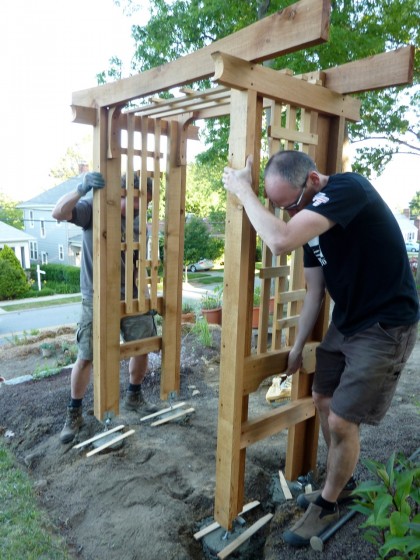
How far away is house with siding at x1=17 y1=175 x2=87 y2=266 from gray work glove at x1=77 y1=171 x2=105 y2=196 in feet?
80.7

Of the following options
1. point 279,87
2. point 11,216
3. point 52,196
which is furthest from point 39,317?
point 11,216

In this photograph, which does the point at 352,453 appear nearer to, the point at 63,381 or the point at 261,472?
the point at 261,472

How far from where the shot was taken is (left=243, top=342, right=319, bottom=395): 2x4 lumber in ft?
6.60

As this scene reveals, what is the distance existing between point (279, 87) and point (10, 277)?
1954 centimetres

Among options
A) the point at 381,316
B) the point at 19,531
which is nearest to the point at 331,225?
the point at 381,316

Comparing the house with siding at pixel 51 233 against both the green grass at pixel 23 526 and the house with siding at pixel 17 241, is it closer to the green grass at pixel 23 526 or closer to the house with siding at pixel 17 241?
the house with siding at pixel 17 241

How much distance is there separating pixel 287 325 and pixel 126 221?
1.38 meters

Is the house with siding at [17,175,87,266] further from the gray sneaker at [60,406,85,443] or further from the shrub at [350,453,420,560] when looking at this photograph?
the shrub at [350,453,420,560]

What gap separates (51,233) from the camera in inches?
1118

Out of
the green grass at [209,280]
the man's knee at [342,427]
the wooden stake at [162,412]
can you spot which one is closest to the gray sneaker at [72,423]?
the wooden stake at [162,412]

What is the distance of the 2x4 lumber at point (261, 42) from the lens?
148 cm

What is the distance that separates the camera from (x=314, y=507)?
76.0 inches

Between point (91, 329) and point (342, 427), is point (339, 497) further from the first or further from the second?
point (91, 329)

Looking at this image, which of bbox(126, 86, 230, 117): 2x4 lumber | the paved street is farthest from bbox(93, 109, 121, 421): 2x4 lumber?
the paved street
